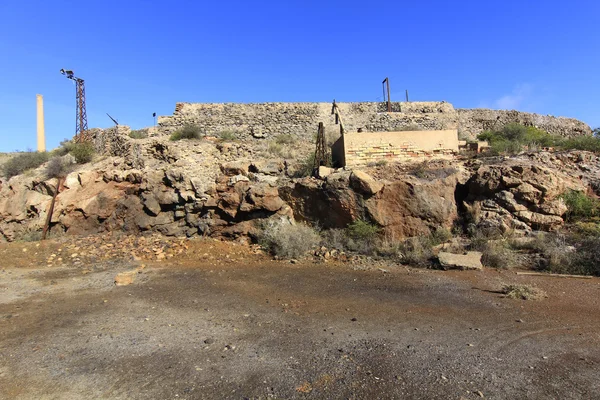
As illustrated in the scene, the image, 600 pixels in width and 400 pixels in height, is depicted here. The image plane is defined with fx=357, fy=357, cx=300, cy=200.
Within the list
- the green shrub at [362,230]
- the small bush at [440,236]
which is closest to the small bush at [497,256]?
the small bush at [440,236]

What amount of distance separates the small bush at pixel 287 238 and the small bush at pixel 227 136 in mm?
7662

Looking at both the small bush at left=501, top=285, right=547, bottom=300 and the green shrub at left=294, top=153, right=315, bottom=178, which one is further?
the green shrub at left=294, top=153, right=315, bottom=178

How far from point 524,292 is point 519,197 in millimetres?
4441

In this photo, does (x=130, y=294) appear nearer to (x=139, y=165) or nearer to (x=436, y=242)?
(x=436, y=242)

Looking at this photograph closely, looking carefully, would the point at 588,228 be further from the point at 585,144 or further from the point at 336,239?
the point at 336,239

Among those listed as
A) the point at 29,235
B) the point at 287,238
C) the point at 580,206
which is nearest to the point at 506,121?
the point at 580,206

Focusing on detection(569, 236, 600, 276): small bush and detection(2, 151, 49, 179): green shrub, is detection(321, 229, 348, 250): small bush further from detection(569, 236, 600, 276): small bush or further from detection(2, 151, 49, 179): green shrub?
detection(2, 151, 49, 179): green shrub

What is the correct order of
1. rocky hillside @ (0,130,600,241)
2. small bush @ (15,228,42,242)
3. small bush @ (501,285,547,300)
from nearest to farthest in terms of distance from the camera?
small bush @ (501,285,547,300) → rocky hillside @ (0,130,600,241) → small bush @ (15,228,42,242)

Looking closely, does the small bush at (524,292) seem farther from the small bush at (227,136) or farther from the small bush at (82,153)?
the small bush at (82,153)

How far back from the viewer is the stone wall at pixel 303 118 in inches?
720

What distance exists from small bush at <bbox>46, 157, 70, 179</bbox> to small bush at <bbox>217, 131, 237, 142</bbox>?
20.7ft

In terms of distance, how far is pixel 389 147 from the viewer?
11422 millimetres

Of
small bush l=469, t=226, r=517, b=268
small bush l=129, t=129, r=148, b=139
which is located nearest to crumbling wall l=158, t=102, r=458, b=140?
small bush l=129, t=129, r=148, b=139

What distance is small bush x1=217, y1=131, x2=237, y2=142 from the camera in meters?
16.4
